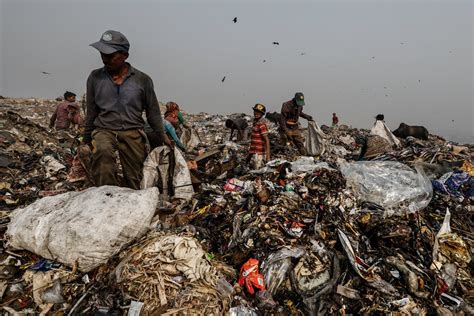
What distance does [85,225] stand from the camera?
2.01 meters

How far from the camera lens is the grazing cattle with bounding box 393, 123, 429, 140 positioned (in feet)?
31.3

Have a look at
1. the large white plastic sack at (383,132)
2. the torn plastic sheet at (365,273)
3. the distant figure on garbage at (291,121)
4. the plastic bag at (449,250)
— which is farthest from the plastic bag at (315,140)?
the torn plastic sheet at (365,273)

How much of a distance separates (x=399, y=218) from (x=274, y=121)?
9.54 metres

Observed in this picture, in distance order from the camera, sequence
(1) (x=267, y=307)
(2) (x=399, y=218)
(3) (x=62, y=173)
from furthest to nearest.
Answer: (3) (x=62, y=173) → (2) (x=399, y=218) → (1) (x=267, y=307)

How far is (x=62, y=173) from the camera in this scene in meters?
4.59

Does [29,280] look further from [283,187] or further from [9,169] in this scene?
[9,169]

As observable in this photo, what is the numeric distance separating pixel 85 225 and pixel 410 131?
10330 millimetres

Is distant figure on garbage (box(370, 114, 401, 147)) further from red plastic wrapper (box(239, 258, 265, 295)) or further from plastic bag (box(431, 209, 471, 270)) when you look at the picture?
red plastic wrapper (box(239, 258, 265, 295))

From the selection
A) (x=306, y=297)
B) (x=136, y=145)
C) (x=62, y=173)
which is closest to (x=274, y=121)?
(x=62, y=173)

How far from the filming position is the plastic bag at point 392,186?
3066 mm

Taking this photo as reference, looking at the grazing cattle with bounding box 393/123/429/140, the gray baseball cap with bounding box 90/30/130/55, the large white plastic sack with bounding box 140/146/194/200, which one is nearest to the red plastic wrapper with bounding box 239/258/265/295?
the large white plastic sack with bounding box 140/146/194/200

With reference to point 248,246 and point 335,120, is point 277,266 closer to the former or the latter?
point 248,246

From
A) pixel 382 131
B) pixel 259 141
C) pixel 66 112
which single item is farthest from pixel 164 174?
pixel 382 131

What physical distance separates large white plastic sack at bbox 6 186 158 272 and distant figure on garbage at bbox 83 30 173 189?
376 millimetres
